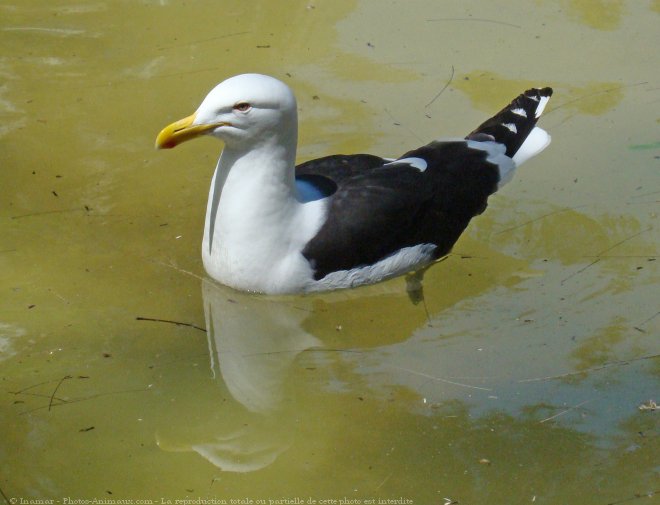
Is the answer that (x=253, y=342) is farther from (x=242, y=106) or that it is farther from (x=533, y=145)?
(x=533, y=145)

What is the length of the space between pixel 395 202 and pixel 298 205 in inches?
21.8

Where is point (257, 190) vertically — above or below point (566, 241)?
above

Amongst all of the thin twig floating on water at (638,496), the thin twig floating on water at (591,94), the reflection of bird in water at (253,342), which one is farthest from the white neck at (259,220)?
the thin twig floating on water at (591,94)

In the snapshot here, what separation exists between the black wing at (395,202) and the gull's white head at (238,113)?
62 centimetres

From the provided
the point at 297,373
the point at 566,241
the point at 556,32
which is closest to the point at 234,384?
the point at 297,373

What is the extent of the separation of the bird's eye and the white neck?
0.25 meters

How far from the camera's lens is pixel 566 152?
7.60m

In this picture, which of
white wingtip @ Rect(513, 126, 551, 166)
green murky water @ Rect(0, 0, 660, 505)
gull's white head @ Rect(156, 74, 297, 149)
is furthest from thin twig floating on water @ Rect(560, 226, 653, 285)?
gull's white head @ Rect(156, 74, 297, 149)

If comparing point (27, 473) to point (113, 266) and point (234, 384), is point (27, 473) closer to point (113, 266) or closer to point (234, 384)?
point (234, 384)

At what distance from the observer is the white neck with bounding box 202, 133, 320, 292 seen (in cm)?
596

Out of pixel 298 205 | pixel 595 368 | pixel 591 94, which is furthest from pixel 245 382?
pixel 591 94

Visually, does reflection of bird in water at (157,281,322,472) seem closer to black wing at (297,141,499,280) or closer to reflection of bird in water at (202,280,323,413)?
reflection of bird in water at (202,280,323,413)

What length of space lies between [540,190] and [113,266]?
8.80ft

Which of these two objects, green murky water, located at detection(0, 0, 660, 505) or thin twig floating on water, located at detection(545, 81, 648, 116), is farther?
thin twig floating on water, located at detection(545, 81, 648, 116)
